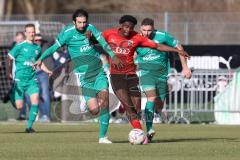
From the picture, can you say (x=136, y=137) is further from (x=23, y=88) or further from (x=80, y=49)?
(x=23, y=88)

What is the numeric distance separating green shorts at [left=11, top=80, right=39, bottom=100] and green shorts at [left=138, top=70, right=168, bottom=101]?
260 centimetres

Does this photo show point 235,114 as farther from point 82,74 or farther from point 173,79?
point 82,74

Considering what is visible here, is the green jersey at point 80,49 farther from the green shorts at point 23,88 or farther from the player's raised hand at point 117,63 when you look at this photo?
the green shorts at point 23,88

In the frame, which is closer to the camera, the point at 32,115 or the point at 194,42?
the point at 32,115

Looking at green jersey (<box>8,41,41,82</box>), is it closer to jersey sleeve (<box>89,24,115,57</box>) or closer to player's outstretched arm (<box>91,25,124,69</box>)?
jersey sleeve (<box>89,24,115,57</box>)

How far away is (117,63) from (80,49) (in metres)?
1.22

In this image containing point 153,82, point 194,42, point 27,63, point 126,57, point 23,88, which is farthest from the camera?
point 194,42

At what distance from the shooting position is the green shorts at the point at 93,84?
58.2ft

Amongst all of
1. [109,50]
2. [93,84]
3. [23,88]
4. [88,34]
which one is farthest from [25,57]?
[109,50]

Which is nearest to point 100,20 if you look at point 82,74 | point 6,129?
point 6,129

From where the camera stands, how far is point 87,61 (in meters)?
18.7

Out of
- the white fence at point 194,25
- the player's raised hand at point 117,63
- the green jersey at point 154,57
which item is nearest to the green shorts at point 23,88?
the green jersey at point 154,57

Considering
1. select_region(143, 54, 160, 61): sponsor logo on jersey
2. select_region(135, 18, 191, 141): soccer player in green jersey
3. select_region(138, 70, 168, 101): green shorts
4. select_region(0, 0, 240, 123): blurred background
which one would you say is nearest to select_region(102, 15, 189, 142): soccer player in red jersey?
select_region(135, 18, 191, 141): soccer player in green jersey

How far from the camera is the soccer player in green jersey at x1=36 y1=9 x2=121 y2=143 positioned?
17.7 m
